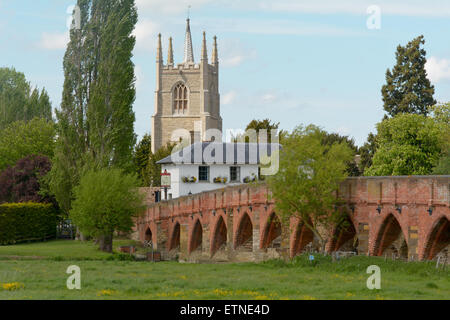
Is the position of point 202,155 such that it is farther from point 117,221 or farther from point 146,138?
point 146,138

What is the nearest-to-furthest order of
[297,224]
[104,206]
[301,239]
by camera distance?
[297,224], [301,239], [104,206]

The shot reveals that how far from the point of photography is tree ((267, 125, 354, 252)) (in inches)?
1529

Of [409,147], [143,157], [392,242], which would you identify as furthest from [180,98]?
[392,242]

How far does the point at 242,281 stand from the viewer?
1137 inches

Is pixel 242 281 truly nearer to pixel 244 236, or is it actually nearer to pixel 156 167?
pixel 244 236

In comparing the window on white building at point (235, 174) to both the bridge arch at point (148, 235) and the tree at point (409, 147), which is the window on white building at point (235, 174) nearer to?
the bridge arch at point (148, 235)

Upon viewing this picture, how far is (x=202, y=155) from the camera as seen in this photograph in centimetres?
7706

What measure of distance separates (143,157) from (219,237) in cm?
6654

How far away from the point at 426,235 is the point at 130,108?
114 ft

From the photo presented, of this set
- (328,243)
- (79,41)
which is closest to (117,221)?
(79,41)

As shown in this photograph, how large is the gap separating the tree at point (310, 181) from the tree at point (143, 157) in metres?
68.7
